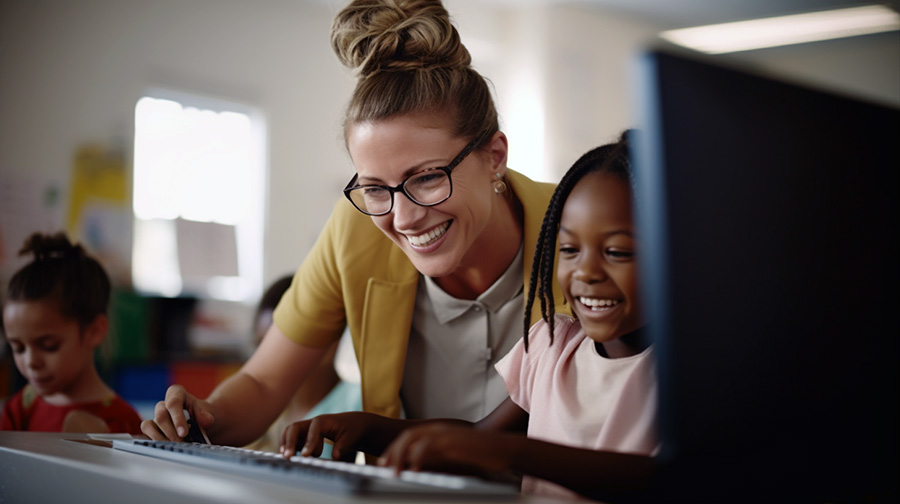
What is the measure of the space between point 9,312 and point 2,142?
8.04 ft

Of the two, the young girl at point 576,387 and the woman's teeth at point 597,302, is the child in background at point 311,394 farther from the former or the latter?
the woman's teeth at point 597,302

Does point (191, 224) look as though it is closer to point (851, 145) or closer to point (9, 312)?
point (9, 312)

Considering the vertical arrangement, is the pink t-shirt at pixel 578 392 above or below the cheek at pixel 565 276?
below

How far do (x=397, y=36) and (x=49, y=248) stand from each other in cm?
Result: 97

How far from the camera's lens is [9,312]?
1653mm

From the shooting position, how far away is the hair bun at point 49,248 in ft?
5.65

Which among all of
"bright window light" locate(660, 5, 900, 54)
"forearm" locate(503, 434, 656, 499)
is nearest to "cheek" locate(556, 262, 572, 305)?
"forearm" locate(503, 434, 656, 499)

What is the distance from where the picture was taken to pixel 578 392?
0.88 m

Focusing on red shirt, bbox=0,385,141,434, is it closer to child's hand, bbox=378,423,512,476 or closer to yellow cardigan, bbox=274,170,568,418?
yellow cardigan, bbox=274,170,568,418

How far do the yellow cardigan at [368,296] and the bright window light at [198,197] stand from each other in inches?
118

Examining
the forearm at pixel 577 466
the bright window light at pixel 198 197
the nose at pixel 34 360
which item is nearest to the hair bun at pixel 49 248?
the nose at pixel 34 360

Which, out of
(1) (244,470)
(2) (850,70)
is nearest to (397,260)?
(1) (244,470)

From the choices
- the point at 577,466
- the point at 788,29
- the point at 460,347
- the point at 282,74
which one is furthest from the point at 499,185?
the point at 788,29

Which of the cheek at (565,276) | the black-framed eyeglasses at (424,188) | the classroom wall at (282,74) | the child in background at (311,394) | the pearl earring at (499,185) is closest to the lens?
the cheek at (565,276)
